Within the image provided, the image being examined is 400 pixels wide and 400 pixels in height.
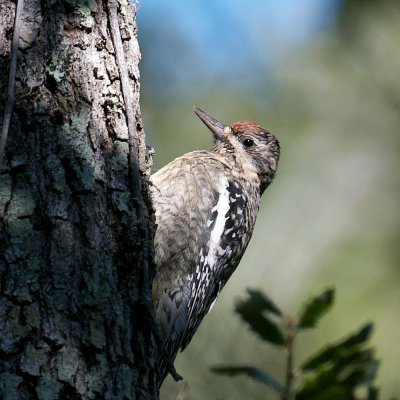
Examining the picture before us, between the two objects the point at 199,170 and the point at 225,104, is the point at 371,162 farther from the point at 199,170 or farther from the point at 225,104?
the point at 199,170

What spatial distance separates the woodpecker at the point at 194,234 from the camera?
4387mm

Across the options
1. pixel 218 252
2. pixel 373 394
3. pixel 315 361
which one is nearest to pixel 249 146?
pixel 218 252

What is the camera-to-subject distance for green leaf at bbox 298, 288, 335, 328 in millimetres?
3000

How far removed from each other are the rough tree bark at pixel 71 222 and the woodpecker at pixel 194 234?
40.1 inches

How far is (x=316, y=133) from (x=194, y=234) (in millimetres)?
5232

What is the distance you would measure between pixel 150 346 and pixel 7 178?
0.79m

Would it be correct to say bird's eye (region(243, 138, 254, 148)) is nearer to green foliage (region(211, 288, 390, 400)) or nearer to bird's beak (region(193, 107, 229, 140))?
bird's beak (region(193, 107, 229, 140))

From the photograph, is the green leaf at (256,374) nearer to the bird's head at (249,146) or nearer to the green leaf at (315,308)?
the green leaf at (315,308)

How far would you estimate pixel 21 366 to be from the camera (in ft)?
8.56

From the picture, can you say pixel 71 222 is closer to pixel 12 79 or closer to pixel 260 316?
pixel 12 79

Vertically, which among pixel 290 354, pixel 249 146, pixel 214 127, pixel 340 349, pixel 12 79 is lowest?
pixel 340 349

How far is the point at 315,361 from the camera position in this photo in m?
2.92

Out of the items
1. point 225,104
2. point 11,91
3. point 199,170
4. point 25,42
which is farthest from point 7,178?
point 225,104

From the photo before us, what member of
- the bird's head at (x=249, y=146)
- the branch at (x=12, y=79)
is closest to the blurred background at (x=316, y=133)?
the bird's head at (x=249, y=146)
